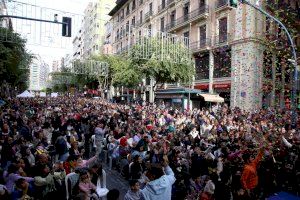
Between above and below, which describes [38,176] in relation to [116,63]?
below

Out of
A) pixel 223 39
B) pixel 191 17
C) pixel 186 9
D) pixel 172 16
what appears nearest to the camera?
pixel 223 39

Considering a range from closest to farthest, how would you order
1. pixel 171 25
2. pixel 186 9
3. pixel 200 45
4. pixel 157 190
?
pixel 157 190 < pixel 200 45 < pixel 186 9 < pixel 171 25

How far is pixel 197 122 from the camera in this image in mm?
17453

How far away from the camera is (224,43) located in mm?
29750

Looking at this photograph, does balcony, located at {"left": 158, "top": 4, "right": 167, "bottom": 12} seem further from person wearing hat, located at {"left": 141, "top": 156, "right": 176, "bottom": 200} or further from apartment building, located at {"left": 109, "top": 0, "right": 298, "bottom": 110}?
person wearing hat, located at {"left": 141, "top": 156, "right": 176, "bottom": 200}

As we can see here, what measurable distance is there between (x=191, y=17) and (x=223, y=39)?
5992 millimetres

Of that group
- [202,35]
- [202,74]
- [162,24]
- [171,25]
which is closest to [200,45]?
[202,35]

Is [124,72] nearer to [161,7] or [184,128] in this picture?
[161,7]

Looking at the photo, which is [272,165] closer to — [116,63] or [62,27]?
[62,27]

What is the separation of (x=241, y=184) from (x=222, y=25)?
2539 cm

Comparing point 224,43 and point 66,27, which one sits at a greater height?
point 224,43

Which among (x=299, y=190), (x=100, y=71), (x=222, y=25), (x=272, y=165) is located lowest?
(x=299, y=190)

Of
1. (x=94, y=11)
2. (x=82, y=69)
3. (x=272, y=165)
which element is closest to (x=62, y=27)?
(x=272, y=165)

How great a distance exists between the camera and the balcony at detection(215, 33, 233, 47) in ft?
95.7
